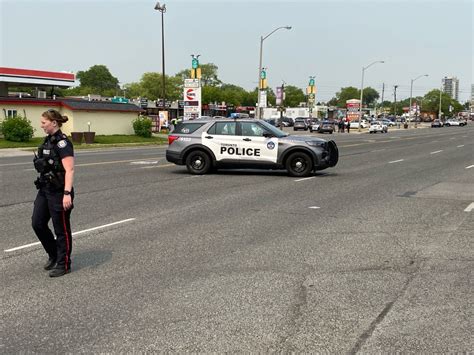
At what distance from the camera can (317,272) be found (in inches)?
234

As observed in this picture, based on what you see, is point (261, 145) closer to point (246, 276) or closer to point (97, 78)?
point (246, 276)

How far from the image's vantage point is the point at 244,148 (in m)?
15.6

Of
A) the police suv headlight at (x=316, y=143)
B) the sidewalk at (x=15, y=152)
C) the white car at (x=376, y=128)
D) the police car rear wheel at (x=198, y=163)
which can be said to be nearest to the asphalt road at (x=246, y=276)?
the police suv headlight at (x=316, y=143)

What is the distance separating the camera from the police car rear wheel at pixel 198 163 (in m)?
16.1

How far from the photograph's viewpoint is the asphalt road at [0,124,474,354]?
4.20 metres

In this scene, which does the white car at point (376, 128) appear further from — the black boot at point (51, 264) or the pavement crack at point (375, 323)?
the black boot at point (51, 264)

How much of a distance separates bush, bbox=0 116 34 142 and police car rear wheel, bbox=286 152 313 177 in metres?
23.3

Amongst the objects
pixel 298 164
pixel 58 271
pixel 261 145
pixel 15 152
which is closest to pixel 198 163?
pixel 261 145

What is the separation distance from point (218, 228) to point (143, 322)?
12.8 feet

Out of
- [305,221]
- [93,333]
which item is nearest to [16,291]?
[93,333]

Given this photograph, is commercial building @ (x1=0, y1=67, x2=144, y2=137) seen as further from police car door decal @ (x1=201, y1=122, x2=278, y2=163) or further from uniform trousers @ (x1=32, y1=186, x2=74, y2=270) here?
uniform trousers @ (x1=32, y1=186, x2=74, y2=270)

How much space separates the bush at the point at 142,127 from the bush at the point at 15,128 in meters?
10.1

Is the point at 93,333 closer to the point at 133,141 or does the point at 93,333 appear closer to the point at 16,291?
the point at 16,291

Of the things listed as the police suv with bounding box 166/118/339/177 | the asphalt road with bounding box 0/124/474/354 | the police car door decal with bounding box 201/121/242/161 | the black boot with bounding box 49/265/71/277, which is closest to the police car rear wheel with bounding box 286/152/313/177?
the police suv with bounding box 166/118/339/177
